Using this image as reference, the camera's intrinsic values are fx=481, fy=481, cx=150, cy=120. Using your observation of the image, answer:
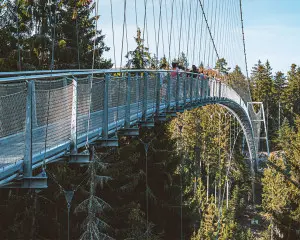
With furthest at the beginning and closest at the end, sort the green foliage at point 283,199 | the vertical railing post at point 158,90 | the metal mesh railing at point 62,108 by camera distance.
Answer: the green foliage at point 283,199 < the vertical railing post at point 158,90 < the metal mesh railing at point 62,108

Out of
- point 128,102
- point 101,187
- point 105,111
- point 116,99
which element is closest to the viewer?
point 105,111

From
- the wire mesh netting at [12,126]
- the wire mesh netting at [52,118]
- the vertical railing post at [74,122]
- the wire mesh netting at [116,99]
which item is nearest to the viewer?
the wire mesh netting at [12,126]

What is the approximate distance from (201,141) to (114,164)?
63.9ft

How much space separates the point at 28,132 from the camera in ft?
13.3

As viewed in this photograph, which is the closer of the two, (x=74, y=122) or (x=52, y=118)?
(x=52, y=118)

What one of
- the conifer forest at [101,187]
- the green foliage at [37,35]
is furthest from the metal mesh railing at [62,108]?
the green foliage at [37,35]

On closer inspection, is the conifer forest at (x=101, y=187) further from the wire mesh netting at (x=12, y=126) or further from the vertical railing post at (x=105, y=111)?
the wire mesh netting at (x=12, y=126)

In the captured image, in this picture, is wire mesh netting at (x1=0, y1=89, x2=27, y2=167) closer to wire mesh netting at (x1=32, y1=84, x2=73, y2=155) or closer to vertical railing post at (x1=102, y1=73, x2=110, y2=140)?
wire mesh netting at (x1=32, y1=84, x2=73, y2=155)

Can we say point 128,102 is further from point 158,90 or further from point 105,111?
point 158,90

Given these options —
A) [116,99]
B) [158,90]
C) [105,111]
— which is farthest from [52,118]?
[158,90]

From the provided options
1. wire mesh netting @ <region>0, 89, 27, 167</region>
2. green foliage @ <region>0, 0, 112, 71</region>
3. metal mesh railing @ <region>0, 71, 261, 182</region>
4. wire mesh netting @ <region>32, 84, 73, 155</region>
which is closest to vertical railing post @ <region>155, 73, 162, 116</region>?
metal mesh railing @ <region>0, 71, 261, 182</region>

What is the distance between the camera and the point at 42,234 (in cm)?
1595

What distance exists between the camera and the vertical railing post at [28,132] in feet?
12.9

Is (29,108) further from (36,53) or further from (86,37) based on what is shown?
(86,37)
